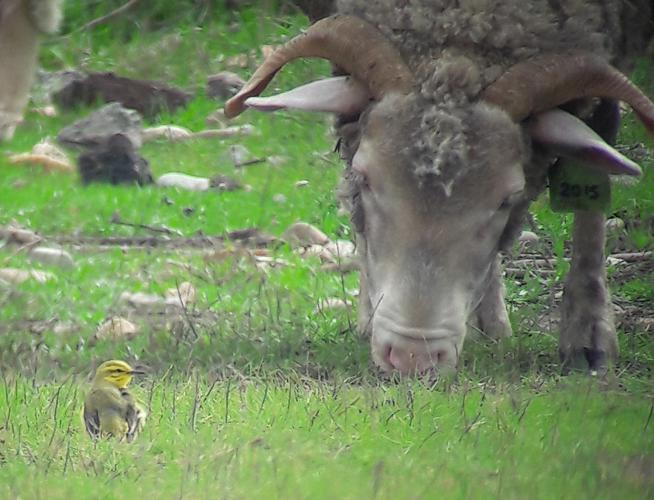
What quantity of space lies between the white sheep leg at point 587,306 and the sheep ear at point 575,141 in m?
0.82

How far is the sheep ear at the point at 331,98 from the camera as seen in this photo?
7.04 meters

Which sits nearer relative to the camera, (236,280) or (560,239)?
(236,280)

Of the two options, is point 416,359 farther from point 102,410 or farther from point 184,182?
point 184,182

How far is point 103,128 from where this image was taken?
11859 millimetres

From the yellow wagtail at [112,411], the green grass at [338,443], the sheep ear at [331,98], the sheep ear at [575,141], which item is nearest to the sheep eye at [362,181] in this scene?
the sheep ear at [331,98]

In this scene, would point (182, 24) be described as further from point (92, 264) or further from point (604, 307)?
point (604, 307)

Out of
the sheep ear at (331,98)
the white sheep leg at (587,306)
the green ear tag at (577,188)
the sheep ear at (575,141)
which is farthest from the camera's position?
the white sheep leg at (587,306)

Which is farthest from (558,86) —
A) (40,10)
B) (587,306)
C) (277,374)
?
(40,10)

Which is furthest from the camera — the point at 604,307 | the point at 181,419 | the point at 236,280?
the point at 236,280

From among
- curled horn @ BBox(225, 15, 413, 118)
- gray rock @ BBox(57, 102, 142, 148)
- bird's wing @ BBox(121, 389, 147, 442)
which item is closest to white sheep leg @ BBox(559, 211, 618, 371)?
curled horn @ BBox(225, 15, 413, 118)

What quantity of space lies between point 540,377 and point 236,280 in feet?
7.74

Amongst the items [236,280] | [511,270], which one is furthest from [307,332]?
[511,270]

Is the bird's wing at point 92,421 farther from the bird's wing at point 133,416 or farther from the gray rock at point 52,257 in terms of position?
the gray rock at point 52,257

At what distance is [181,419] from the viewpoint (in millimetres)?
5906
